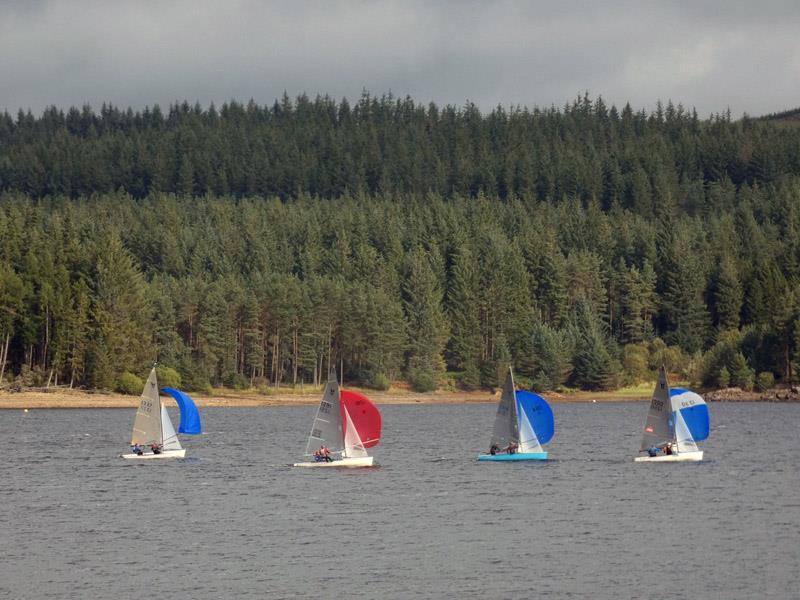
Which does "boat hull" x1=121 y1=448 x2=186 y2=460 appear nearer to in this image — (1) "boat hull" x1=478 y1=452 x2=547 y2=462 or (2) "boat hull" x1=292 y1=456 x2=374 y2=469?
(2) "boat hull" x1=292 y1=456 x2=374 y2=469

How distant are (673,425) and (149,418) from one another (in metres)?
30.8

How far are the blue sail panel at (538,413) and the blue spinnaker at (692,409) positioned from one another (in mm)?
6893

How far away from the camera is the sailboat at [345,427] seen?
Result: 7625 cm

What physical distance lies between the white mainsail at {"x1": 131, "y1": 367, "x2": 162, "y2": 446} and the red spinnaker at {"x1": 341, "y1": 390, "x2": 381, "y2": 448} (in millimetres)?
12362

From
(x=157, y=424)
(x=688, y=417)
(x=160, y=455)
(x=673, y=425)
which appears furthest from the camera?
(x=160, y=455)

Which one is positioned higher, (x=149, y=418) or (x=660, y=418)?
(x=660, y=418)

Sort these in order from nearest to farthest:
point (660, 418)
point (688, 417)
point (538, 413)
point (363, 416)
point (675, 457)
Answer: point (363, 416), point (538, 413), point (660, 418), point (688, 417), point (675, 457)

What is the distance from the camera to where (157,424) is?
86.9 meters

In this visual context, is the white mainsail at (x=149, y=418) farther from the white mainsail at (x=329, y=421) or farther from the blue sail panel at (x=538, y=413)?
the blue sail panel at (x=538, y=413)

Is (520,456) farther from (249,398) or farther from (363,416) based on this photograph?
(249,398)

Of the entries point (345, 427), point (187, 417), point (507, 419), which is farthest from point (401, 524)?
point (187, 417)

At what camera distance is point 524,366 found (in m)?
184

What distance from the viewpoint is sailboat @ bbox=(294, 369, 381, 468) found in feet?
250

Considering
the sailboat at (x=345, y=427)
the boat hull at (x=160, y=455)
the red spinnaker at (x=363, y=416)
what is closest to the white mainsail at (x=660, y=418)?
the red spinnaker at (x=363, y=416)
